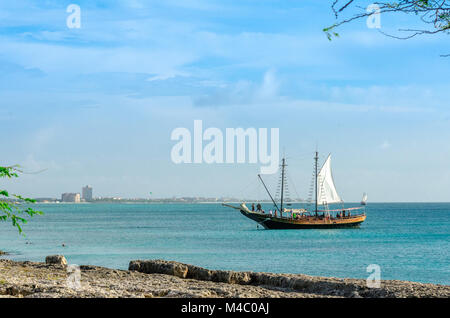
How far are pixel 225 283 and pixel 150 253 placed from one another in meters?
27.3

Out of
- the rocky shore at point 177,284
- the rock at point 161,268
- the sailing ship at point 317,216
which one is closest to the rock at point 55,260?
the rocky shore at point 177,284

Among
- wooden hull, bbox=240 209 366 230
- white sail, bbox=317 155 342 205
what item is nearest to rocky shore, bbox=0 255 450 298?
wooden hull, bbox=240 209 366 230

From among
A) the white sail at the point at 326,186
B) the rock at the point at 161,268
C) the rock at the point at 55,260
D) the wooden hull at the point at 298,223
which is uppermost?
the white sail at the point at 326,186

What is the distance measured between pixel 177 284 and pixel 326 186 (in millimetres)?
72010

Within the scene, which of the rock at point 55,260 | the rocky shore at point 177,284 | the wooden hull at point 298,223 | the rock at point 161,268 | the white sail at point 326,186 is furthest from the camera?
the white sail at point 326,186

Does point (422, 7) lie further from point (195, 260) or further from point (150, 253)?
point (150, 253)

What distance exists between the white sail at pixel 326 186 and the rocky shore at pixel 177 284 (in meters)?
65.3

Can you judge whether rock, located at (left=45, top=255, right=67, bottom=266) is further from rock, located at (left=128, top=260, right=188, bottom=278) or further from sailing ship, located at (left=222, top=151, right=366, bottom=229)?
sailing ship, located at (left=222, top=151, right=366, bottom=229)

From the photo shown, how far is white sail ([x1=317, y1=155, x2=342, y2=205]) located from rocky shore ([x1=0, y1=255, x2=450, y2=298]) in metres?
65.3

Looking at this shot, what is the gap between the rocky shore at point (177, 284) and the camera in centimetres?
1128

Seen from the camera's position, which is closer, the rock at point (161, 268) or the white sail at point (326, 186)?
the rock at point (161, 268)

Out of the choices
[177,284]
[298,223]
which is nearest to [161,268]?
[177,284]

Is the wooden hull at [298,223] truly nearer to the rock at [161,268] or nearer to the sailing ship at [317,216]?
the sailing ship at [317,216]

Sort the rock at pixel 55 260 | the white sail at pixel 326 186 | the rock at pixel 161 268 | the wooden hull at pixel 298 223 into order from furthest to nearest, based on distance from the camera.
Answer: the white sail at pixel 326 186
the wooden hull at pixel 298 223
the rock at pixel 55 260
the rock at pixel 161 268
